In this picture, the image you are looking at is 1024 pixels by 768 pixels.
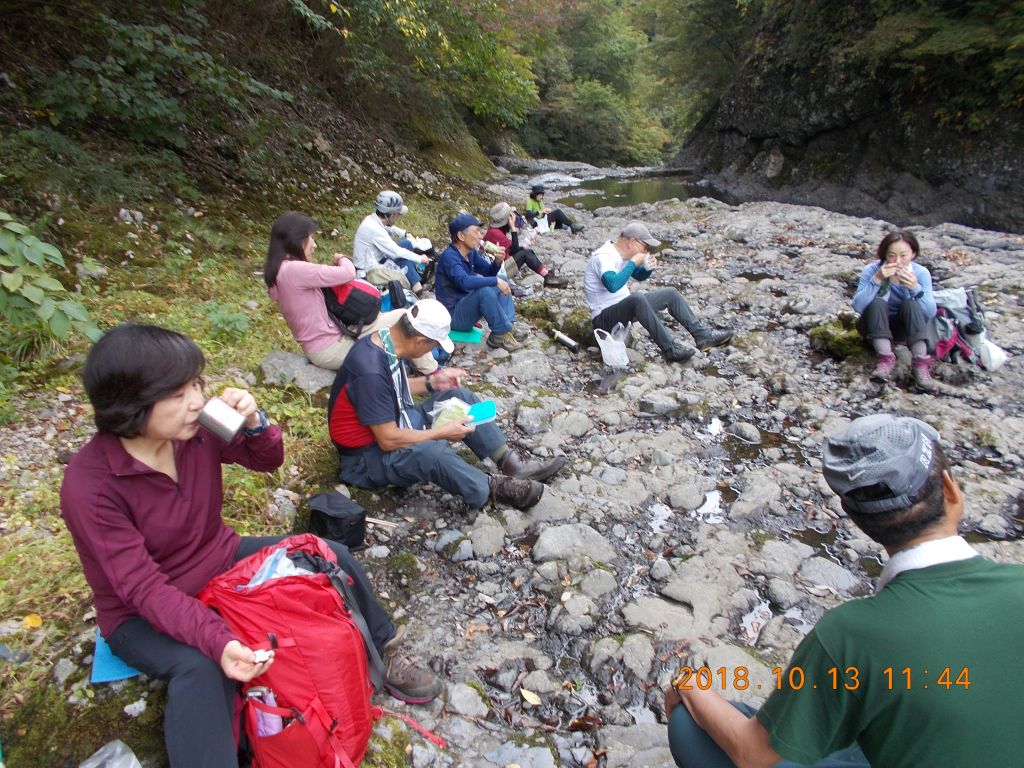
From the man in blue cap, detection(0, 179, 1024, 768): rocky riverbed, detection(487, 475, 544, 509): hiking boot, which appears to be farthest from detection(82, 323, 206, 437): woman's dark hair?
the man in blue cap

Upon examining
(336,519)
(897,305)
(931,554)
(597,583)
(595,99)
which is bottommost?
(336,519)

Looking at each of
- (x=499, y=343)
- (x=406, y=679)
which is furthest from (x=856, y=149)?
(x=406, y=679)

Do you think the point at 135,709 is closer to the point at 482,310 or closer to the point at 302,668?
the point at 302,668

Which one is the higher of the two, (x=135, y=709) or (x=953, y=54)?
(x=953, y=54)

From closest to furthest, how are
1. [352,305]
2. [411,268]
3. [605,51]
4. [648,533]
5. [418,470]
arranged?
1. [418,470]
2. [648,533]
3. [352,305]
4. [411,268]
5. [605,51]

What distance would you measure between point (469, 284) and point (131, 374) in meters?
4.92

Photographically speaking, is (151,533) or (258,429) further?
(258,429)

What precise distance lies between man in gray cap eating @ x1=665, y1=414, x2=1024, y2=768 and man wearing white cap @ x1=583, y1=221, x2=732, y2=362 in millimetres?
4856

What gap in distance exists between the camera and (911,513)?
1660 millimetres

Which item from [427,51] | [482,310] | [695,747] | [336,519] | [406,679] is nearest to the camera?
[695,747]

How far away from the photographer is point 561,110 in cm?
3903

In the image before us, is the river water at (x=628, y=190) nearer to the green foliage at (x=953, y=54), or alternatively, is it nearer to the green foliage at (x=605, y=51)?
the green foliage at (x=953, y=54)

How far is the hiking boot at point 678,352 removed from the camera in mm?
6680

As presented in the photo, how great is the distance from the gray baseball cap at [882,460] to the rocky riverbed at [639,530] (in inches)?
63.7
